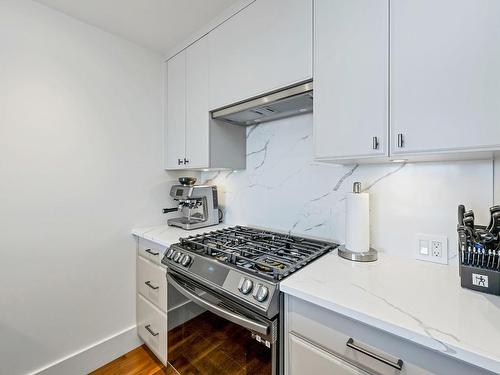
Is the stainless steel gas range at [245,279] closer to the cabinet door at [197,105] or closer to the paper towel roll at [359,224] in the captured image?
→ the paper towel roll at [359,224]

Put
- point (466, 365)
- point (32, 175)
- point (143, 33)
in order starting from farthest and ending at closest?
1. point (143, 33)
2. point (32, 175)
3. point (466, 365)

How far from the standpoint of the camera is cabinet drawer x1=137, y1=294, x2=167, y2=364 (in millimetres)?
1586

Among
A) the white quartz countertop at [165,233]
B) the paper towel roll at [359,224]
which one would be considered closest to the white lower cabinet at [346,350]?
the paper towel roll at [359,224]

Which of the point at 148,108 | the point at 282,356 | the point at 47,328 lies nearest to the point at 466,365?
the point at 282,356

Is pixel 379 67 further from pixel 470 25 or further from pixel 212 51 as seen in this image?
pixel 212 51

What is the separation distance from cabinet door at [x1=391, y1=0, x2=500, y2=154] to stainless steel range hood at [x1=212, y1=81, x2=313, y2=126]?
424 mm

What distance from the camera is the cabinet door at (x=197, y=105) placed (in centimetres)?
172

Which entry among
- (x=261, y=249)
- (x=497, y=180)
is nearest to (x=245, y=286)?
(x=261, y=249)

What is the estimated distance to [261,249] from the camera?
1.30 m

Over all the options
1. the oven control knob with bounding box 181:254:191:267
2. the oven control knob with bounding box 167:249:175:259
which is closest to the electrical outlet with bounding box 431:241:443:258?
the oven control knob with bounding box 181:254:191:267

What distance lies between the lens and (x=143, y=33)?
1.78 meters

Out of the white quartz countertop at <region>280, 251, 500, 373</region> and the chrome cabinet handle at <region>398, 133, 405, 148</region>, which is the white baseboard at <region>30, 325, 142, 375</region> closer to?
the white quartz countertop at <region>280, 251, 500, 373</region>

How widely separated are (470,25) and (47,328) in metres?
2.59

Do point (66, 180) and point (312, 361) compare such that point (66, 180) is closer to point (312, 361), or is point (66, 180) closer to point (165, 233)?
point (165, 233)
